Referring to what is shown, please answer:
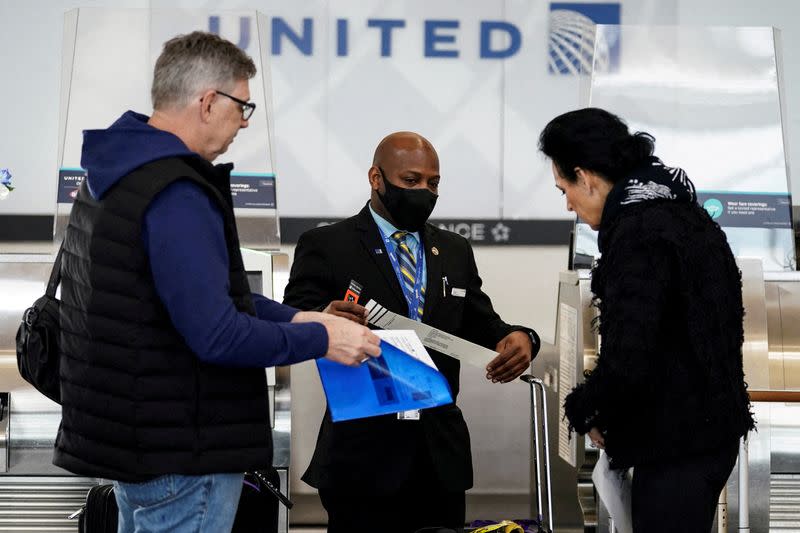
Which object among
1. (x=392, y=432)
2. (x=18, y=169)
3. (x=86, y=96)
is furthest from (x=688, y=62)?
(x=18, y=169)

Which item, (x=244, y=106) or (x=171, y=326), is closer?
(x=171, y=326)

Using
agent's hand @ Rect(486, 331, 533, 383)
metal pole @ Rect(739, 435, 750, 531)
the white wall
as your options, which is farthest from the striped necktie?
the white wall

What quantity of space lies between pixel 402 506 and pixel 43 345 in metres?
1.26

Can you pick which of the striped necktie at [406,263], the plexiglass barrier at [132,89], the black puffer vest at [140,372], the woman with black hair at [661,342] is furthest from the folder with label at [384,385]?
the plexiglass barrier at [132,89]

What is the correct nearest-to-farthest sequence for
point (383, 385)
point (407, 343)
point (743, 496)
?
point (383, 385)
point (407, 343)
point (743, 496)

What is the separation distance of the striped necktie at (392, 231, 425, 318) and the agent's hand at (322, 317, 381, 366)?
38.3 inches

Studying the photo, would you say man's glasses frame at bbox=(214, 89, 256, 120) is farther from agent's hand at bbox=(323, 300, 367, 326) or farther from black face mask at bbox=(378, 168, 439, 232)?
black face mask at bbox=(378, 168, 439, 232)

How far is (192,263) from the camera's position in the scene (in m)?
1.77

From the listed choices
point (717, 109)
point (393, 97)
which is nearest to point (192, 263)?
point (717, 109)

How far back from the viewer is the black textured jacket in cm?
212

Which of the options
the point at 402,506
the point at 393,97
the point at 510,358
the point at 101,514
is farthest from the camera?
the point at 393,97

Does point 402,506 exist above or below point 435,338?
below

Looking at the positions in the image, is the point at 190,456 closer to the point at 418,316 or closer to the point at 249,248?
the point at 418,316

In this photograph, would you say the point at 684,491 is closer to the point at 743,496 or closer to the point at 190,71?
the point at 743,496
